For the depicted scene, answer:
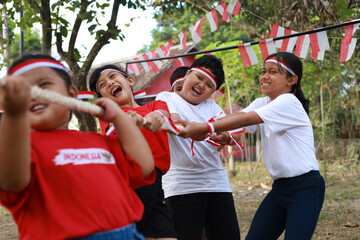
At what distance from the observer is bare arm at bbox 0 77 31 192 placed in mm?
1120

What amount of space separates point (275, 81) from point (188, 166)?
853 millimetres

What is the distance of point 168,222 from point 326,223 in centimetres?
383

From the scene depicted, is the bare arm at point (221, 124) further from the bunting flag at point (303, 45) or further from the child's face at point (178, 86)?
the bunting flag at point (303, 45)

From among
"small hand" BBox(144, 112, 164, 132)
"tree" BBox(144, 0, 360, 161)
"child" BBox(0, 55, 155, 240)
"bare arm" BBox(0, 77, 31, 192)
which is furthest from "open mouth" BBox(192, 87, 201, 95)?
"tree" BBox(144, 0, 360, 161)

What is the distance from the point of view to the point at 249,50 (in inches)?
180

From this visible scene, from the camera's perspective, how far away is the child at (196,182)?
2820mm

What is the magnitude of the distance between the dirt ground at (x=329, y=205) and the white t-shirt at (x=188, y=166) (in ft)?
7.97

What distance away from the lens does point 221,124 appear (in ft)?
8.42

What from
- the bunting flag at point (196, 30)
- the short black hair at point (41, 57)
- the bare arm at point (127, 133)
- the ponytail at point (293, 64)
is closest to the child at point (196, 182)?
the ponytail at point (293, 64)

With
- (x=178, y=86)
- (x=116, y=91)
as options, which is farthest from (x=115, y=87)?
(x=178, y=86)

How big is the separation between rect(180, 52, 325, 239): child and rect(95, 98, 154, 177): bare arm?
85cm

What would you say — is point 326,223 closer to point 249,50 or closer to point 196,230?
point 249,50

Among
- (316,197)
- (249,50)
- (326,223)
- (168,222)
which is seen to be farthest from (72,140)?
(326,223)

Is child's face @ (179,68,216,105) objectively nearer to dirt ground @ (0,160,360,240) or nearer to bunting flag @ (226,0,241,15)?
bunting flag @ (226,0,241,15)
